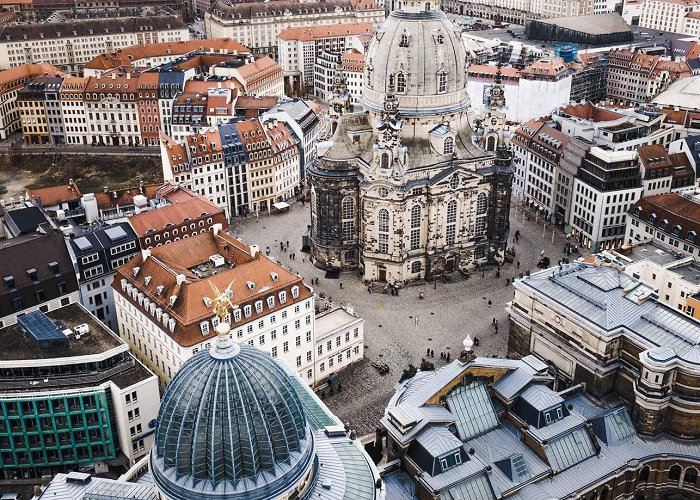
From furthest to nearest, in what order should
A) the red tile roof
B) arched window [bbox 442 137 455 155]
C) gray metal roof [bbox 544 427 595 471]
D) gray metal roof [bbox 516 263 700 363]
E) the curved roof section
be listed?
arched window [bbox 442 137 455 155] < the red tile roof < gray metal roof [bbox 516 263 700 363] < gray metal roof [bbox 544 427 595 471] < the curved roof section

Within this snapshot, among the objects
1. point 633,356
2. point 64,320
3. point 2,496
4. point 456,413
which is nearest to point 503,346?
point 633,356

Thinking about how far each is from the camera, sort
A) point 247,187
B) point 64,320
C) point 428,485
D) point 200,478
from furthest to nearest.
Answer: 1. point 247,187
2. point 64,320
3. point 428,485
4. point 200,478

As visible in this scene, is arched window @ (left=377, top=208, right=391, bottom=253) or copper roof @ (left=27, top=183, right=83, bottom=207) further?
arched window @ (left=377, top=208, right=391, bottom=253)

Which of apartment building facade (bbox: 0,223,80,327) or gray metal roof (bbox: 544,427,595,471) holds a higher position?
apartment building facade (bbox: 0,223,80,327)

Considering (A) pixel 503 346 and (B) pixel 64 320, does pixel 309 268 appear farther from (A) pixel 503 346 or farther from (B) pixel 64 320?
(B) pixel 64 320

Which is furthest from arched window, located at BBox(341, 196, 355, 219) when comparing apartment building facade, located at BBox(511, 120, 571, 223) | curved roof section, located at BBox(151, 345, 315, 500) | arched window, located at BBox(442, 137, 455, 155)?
curved roof section, located at BBox(151, 345, 315, 500)

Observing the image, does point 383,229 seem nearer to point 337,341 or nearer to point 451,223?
point 451,223

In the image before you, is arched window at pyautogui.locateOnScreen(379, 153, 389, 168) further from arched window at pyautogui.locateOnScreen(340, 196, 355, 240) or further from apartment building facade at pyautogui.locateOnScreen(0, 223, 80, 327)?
apartment building facade at pyautogui.locateOnScreen(0, 223, 80, 327)

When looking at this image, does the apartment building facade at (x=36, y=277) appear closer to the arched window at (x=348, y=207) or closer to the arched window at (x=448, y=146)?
the arched window at (x=348, y=207)
